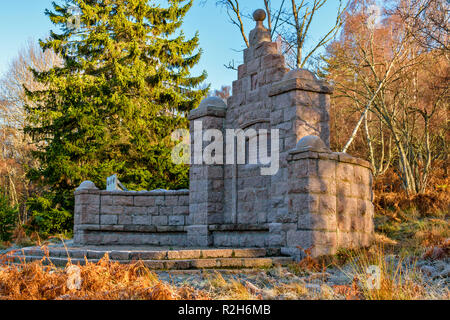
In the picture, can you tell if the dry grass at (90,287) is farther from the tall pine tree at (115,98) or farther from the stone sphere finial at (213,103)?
the tall pine tree at (115,98)

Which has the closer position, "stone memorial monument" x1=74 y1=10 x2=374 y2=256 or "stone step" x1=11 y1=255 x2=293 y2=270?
"stone step" x1=11 y1=255 x2=293 y2=270

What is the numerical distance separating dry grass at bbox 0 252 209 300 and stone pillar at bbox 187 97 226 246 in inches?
197

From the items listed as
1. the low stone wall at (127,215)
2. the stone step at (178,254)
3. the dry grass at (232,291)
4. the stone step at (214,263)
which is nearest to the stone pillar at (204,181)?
the low stone wall at (127,215)

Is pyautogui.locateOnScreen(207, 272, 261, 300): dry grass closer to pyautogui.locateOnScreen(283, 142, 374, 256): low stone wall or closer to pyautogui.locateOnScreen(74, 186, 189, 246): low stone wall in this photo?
pyautogui.locateOnScreen(283, 142, 374, 256): low stone wall

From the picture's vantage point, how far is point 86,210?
12195 mm

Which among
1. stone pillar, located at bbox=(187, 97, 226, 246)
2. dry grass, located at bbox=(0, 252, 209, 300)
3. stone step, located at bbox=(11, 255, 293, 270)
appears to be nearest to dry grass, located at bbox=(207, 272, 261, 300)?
dry grass, located at bbox=(0, 252, 209, 300)

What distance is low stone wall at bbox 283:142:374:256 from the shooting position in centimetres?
795

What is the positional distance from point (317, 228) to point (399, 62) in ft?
34.5

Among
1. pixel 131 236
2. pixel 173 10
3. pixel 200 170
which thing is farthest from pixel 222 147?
pixel 173 10

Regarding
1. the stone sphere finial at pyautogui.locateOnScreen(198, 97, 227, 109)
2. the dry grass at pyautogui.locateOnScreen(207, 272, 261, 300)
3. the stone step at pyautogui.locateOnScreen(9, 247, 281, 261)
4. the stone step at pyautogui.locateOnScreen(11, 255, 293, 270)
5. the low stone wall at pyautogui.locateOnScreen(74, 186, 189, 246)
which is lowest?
the dry grass at pyautogui.locateOnScreen(207, 272, 261, 300)

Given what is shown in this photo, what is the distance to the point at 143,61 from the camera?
19.3 m

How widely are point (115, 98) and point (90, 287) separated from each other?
1292 centimetres

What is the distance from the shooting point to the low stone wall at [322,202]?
7.95 m
